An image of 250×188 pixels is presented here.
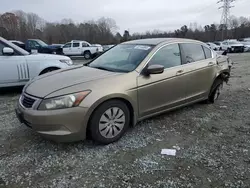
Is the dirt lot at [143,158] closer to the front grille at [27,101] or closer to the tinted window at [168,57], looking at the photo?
the front grille at [27,101]

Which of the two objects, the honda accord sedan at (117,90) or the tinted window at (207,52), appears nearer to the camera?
the honda accord sedan at (117,90)

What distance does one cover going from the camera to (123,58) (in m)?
3.92

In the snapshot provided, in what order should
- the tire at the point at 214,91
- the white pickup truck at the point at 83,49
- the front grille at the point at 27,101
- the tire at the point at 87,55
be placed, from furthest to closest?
the tire at the point at 87,55 → the white pickup truck at the point at 83,49 → the tire at the point at 214,91 → the front grille at the point at 27,101

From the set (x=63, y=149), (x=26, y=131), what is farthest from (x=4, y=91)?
(x=63, y=149)

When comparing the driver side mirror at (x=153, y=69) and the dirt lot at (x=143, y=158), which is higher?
the driver side mirror at (x=153, y=69)

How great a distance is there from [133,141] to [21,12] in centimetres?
8545

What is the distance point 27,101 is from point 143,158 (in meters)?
1.73

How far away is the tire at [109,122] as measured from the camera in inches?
119

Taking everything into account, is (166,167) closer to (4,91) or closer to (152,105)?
(152,105)

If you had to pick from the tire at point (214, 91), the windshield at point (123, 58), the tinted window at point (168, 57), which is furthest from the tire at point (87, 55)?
the tinted window at point (168, 57)

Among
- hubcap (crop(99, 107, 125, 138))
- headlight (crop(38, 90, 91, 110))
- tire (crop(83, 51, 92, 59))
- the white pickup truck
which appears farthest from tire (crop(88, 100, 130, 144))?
tire (crop(83, 51, 92, 59))

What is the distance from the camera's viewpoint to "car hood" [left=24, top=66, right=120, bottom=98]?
119 inches

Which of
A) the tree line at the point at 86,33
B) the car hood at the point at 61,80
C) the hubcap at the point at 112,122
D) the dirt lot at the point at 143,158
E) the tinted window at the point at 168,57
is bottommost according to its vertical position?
the dirt lot at the point at 143,158

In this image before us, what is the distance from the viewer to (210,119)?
165 inches
